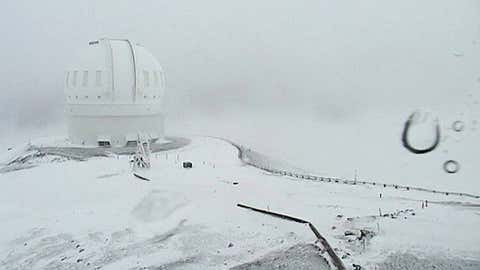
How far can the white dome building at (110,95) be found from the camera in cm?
3944

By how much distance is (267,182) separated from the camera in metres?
21.2

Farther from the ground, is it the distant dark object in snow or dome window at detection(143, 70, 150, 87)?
dome window at detection(143, 70, 150, 87)

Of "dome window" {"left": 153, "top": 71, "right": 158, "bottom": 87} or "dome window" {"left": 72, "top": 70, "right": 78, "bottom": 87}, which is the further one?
"dome window" {"left": 153, "top": 71, "right": 158, "bottom": 87}

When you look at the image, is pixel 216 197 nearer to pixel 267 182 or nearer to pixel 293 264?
pixel 267 182

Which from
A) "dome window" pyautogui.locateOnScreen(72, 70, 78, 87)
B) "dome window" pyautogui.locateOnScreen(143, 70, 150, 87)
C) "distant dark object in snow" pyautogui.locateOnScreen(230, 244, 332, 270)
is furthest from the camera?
"dome window" pyautogui.locateOnScreen(143, 70, 150, 87)

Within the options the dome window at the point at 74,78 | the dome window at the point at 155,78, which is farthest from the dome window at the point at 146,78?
the dome window at the point at 74,78

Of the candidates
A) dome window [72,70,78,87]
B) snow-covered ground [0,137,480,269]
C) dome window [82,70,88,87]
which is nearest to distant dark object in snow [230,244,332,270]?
snow-covered ground [0,137,480,269]

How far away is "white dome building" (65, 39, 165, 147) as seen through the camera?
129 ft

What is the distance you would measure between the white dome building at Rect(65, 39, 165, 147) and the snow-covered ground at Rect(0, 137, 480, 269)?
55.8 ft

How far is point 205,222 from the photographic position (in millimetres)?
15172

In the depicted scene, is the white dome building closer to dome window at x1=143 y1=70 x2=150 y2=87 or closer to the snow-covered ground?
dome window at x1=143 y1=70 x2=150 y2=87

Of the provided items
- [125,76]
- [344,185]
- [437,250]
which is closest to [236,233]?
[437,250]

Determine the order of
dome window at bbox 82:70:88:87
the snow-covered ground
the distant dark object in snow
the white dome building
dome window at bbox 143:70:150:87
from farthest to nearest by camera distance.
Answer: dome window at bbox 143:70:150:87
dome window at bbox 82:70:88:87
the white dome building
the snow-covered ground
the distant dark object in snow

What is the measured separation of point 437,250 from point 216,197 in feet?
27.8
